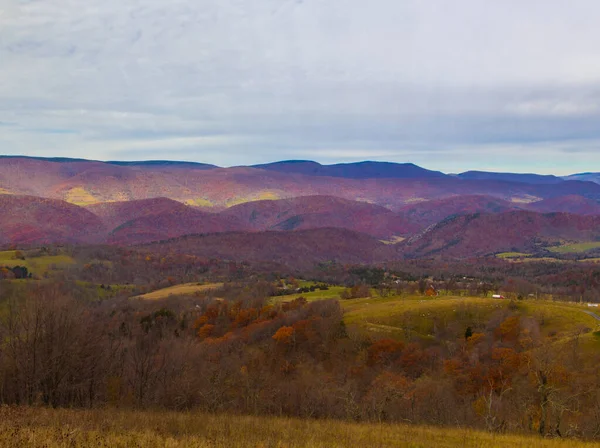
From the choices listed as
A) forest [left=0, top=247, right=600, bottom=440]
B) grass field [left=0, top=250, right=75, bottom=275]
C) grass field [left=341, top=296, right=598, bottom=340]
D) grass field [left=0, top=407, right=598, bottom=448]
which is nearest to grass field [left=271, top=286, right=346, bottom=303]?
forest [left=0, top=247, right=600, bottom=440]

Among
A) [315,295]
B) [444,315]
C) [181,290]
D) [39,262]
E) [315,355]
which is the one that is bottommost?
[181,290]

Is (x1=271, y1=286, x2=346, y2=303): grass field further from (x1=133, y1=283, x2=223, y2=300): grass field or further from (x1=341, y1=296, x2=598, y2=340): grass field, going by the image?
(x1=133, y1=283, x2=223, y2=300): grass field

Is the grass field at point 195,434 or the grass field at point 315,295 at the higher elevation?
the grass field at point 195,434

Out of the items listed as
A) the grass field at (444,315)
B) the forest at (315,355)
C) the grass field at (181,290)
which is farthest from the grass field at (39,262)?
the grass field at (444,315)

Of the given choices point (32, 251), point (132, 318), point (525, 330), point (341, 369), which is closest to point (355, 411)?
point (341, 369)

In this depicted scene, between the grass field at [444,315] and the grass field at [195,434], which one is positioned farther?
the grass field at [444,315]

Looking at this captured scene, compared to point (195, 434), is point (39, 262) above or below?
below

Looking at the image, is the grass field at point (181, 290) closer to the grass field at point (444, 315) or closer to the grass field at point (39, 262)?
the grass field at point (39, 262)

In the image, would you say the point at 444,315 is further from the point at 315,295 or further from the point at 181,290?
the point at 181,290

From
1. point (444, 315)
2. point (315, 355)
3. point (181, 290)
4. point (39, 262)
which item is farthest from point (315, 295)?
point (39, 262)
